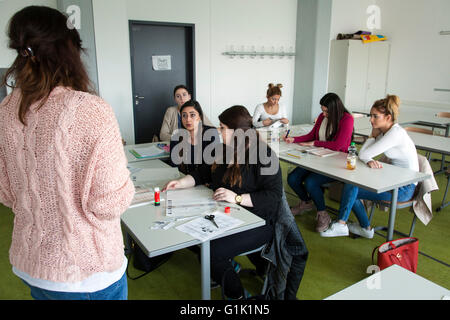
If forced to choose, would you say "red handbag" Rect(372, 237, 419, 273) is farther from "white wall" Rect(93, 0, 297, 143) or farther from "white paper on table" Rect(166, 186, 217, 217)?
"white wall" Rect(93, 0, 297, 143)

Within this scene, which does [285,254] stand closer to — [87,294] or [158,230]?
[158,230]

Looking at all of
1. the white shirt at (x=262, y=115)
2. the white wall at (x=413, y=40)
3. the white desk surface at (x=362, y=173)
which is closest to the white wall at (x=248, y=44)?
the white wall at (x=413, y=40)

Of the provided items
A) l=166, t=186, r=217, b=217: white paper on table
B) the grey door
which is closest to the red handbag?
l=166, t=186, r=217, b=217: white paper on table

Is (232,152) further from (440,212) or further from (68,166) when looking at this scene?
(440,212)

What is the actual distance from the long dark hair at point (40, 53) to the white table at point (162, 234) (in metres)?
0.91

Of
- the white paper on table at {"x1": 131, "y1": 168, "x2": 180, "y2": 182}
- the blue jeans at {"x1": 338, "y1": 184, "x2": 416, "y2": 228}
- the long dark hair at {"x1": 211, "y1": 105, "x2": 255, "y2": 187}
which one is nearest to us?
the long dark hair at {"x1": 211, "y1": 105, "x2": 255, "y2": 187}

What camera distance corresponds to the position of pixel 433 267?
107 inches

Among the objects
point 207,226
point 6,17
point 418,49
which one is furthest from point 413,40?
point 207,226

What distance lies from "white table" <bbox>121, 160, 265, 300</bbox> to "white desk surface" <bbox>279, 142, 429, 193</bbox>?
1.02m

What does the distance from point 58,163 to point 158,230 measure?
3.07ft

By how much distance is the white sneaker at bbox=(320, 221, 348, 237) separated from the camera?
3.10m

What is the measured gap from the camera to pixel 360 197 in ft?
9.85

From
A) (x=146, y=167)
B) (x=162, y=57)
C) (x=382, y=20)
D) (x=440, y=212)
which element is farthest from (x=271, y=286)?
(x=382, y=20)

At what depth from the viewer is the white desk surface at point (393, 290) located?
129 centimetres
